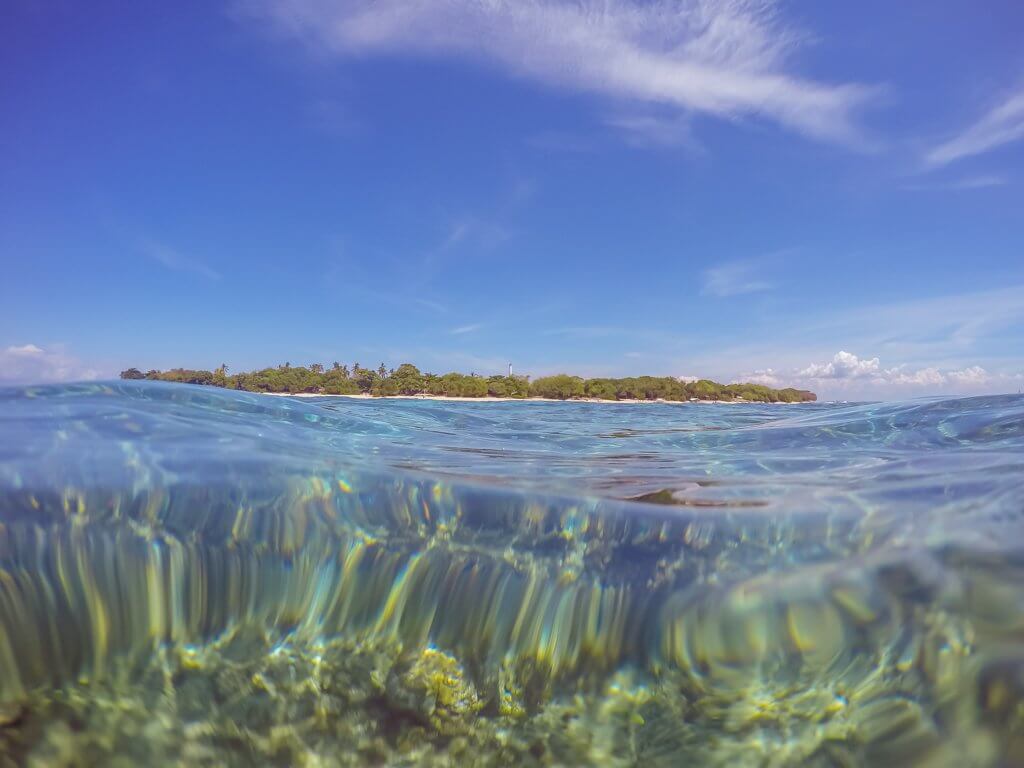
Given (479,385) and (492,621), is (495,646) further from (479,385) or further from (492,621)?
(479,385)

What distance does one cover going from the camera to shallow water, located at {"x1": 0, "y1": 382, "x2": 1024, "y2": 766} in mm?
1095

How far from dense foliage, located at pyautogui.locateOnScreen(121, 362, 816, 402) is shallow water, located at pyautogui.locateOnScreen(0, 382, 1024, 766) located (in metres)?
23.7

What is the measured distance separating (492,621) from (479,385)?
24871mm

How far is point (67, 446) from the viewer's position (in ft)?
7.97

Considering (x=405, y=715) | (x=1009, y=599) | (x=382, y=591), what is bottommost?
(x=405, y=715)

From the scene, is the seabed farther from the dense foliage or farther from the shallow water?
the dense foliage

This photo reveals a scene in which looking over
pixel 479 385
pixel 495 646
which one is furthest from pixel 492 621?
pixel 479 385

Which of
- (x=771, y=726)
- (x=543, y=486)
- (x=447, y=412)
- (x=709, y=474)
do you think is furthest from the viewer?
(x=447, y=412)

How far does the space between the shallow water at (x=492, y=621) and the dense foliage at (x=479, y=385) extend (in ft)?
77.9

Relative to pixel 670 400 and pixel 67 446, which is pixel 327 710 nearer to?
pixel 67 446

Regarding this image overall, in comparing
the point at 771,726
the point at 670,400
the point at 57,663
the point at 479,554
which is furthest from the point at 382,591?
the point at 670,400

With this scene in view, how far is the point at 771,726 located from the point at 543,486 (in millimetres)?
1329

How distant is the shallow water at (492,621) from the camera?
1.09 m

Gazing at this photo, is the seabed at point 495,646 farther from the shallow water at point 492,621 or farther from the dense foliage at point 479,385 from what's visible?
the dense foliage at point 479,385
